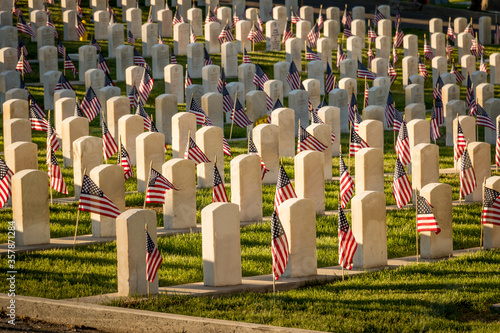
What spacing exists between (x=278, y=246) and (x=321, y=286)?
0.61m

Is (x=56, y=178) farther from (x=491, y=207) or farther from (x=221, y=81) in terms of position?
(x=221, y=81)

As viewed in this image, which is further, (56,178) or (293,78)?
(293,78)

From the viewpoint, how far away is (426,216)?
33.2ft

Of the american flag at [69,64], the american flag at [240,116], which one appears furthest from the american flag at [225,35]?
the american flag at [240,116]

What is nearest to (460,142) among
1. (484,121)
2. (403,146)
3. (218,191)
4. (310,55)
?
(403,146)

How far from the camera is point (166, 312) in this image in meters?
8.36

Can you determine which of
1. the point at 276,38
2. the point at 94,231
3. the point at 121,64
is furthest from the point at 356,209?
the point at 276,38

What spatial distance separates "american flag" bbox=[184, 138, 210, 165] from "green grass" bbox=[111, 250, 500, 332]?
3.77 meters

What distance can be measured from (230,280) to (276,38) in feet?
52.3

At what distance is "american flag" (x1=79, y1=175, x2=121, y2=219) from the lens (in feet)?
33.4

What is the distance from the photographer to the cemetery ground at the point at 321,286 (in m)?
8.25

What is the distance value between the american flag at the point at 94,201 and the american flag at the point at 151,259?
161 centimetres

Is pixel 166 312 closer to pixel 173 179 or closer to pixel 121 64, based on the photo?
pixel 173 179

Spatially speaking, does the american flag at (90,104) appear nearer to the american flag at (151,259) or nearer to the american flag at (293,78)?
the american flag at (293,78)
